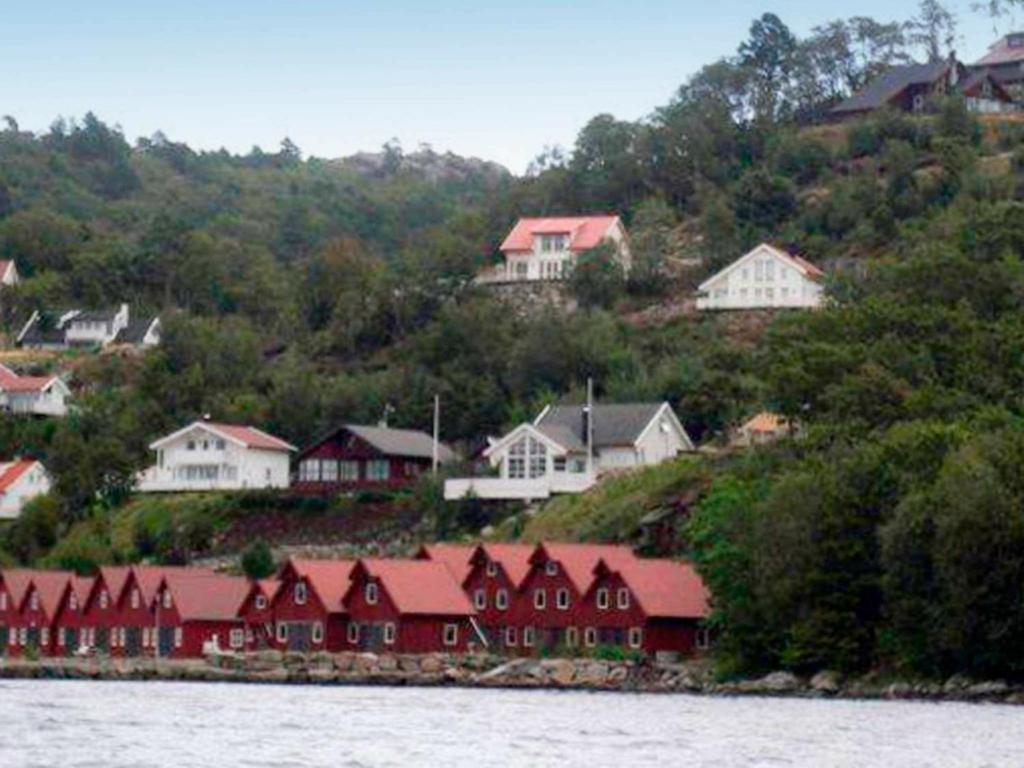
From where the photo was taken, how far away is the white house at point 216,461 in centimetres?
12175

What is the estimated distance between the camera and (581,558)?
9431cm

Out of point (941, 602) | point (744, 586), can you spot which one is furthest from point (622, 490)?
point (941, 602)

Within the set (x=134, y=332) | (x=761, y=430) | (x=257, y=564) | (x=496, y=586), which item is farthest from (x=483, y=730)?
(x=134, y=332)

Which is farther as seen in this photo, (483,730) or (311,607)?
(311,607)

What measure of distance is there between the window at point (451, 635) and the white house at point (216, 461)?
26903mm

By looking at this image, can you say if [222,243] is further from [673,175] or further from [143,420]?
[143,420]

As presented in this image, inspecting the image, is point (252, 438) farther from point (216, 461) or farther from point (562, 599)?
point (562, 599)

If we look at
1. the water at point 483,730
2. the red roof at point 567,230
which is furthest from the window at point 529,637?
the red roof at point 567,230

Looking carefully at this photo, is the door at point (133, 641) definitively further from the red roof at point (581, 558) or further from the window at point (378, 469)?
the window at point (378, 469)

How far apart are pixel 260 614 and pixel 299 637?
1717 millimetres

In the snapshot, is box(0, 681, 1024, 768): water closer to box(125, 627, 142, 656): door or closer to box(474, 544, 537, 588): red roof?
box(474, 544, 537, 588): red roof

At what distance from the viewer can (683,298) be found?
446 feet

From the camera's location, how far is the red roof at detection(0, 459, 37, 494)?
12388 cm

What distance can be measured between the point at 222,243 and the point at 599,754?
11247 centimetres
